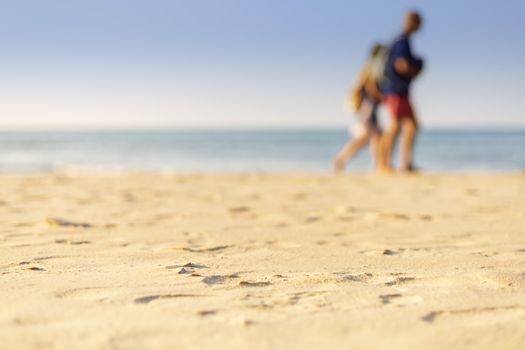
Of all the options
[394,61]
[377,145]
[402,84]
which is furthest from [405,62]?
[377,145]

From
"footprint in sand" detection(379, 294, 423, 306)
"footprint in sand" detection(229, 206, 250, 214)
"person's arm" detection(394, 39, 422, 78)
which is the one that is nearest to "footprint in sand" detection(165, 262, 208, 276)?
"footprint in sand" detection(379, 294, 423, 306)

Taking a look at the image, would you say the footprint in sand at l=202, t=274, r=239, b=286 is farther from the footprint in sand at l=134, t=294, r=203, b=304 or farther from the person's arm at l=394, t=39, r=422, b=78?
the person's arm at l=394, t=39, r=422, b=78

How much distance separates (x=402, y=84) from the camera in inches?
320

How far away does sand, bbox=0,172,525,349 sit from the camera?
1753 millimetres

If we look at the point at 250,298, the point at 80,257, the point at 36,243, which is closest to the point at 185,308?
the point at 250,298

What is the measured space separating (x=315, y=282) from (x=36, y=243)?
1490 mm

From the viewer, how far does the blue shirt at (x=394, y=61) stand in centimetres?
807

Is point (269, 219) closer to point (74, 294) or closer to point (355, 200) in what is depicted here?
point (355, 200)

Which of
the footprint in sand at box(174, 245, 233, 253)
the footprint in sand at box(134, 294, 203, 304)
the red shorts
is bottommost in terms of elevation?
the footprint in sand at box(174, 245, 233, 253)

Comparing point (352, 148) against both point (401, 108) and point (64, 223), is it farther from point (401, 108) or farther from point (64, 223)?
point (64, 223)

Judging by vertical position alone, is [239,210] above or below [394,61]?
below

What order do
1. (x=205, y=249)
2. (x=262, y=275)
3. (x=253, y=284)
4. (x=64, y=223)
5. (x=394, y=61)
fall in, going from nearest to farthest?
(x=253, y=284), (x=262, y=275), (x=205, y=249), (x=64, y=223), (x=394, y=61)

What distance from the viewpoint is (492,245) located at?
3.21 metres

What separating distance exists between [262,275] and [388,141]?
19.7 ft
